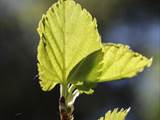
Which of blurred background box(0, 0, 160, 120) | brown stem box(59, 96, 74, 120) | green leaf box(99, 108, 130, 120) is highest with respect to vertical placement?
brown stem box(59, 96, 74, 120)

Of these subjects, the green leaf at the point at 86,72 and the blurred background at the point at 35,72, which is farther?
the blurred background at the point at 35,72

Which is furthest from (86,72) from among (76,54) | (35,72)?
(35,72)

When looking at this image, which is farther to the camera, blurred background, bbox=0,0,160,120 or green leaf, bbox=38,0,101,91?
blurred background, bbox=0,0,160,120

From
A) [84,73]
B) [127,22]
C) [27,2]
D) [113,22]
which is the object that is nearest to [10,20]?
[27,2]

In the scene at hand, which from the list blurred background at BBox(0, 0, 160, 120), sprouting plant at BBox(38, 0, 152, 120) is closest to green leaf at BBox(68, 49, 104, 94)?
sprouting plant at BBox(38, 0, 152, 120)

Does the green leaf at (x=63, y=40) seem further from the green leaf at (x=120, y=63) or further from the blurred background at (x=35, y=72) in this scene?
the blurred background at (x=35, y=72)

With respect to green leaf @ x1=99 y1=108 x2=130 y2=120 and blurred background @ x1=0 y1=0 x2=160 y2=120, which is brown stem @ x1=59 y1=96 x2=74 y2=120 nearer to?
green leaf @ x1=99 y1=108 x2=130 y2=120

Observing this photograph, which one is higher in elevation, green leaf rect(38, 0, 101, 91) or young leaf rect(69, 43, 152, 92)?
green leaf rect(38, 0, 101, 91)

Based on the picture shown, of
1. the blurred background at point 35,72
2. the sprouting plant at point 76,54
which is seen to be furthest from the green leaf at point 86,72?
the blurred background at point 35,72
